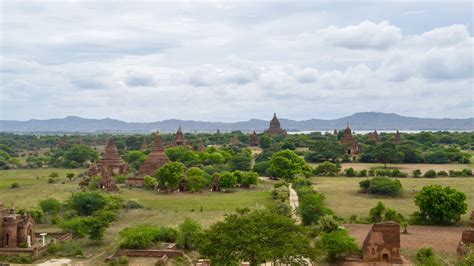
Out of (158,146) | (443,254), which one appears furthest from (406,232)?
(158,146)

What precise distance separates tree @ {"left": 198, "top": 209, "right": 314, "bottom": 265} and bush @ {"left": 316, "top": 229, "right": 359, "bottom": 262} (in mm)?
4119

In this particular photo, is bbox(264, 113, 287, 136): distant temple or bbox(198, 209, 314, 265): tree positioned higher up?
bbox(264, 113, 287, 136): distant temple

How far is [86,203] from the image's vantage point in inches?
1758

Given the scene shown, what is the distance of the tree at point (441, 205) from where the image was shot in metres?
40.3

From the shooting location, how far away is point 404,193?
188 ft

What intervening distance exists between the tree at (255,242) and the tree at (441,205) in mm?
17812

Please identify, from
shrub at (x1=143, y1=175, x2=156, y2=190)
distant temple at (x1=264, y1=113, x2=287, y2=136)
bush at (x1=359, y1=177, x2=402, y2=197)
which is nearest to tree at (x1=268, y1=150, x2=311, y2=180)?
bush at (x1=359, y1=177, x2=402, y2=197)

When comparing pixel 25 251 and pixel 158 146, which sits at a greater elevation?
pixel 158 146

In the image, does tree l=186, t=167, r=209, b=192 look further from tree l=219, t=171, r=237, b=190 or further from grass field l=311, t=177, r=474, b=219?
grass field l=311, t=177, r=474, b=219

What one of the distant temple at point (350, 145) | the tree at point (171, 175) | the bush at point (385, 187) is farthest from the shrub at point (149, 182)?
the distant temple at point (350, 145)

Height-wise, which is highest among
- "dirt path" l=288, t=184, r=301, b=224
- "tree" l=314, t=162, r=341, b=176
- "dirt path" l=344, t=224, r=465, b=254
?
"tree" l=314, t=162, r=341, b=176

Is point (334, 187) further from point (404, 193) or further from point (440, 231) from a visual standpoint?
point (440, 231)

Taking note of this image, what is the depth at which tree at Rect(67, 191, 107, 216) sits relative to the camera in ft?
146

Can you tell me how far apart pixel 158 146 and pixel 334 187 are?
2537 centimetres
